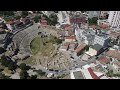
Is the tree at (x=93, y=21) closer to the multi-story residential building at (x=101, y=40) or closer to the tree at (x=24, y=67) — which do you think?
the multi-story residential building at (x=101, y=40)

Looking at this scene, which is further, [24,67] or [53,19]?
[53,19]

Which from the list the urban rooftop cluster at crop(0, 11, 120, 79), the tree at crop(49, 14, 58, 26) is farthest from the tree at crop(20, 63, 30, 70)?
the tree at crop(49, 14, 58, 26)

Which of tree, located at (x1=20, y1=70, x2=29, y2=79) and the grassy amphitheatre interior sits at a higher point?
the grassy amphitheatre interior

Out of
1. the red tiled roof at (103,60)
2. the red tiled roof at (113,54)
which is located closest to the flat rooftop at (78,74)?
the red tiled roof at (103,60)

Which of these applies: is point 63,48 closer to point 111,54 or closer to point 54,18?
point 111,54

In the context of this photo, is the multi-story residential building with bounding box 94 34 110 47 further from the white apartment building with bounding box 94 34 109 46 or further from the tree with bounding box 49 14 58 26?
the tree with bounding box 49 14 58 26

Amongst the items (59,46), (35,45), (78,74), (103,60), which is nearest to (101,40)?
(103,60)

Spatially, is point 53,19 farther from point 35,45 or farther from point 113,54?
point 113,54

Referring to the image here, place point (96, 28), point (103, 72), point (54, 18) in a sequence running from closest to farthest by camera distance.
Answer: point (103, 72), point (96, 28), point (54, 18)
